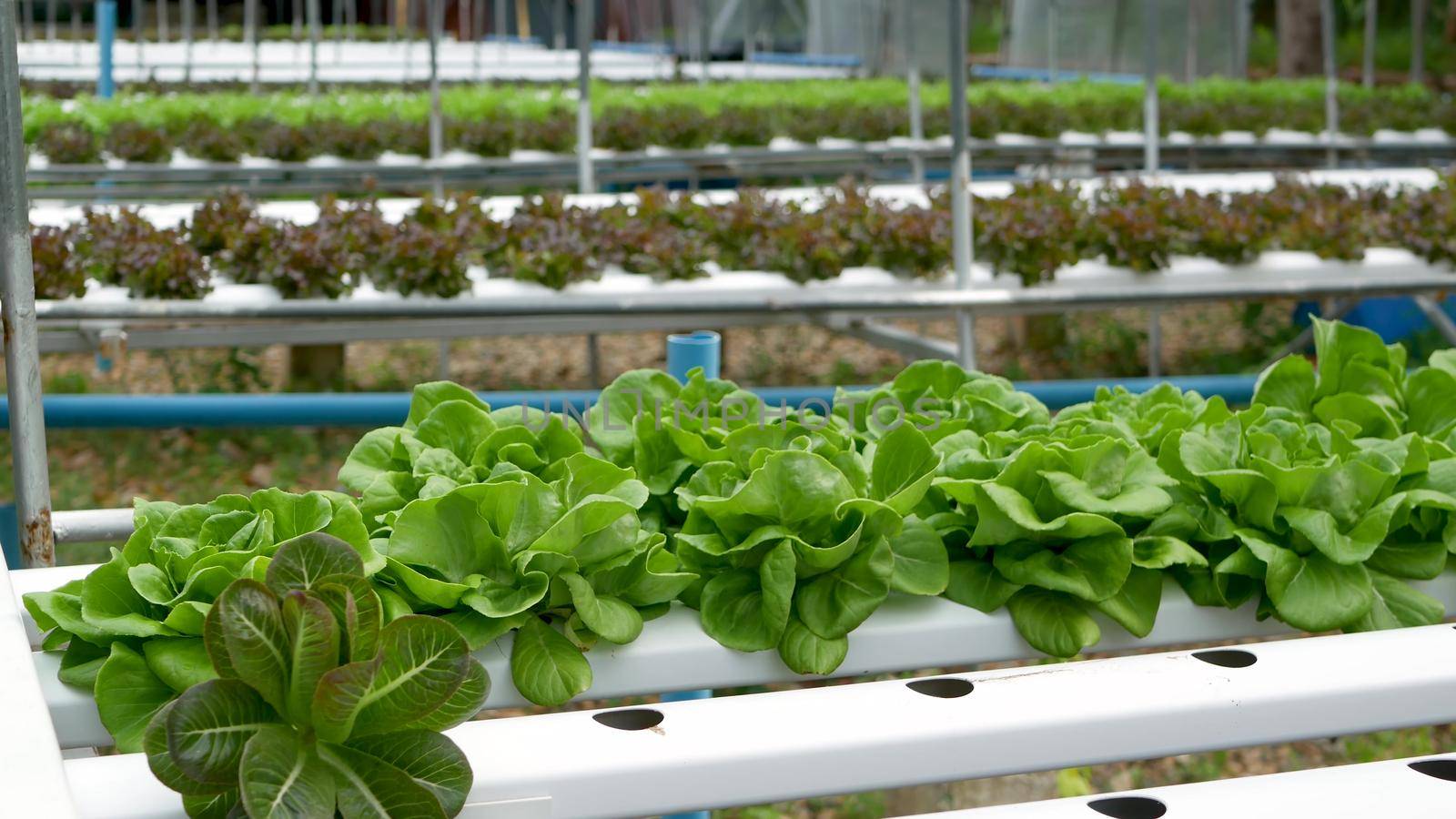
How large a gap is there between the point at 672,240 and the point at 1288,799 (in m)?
2.80

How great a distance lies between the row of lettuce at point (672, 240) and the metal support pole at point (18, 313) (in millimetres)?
1898

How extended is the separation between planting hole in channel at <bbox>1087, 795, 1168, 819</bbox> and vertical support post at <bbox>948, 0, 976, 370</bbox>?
1.63m

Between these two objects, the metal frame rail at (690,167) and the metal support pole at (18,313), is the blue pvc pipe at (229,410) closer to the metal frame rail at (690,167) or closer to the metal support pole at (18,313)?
the metal frame rail at (690,167)

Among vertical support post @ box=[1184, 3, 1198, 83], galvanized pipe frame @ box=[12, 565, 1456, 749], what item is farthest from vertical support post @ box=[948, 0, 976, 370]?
vertical support post @ box=[1184, 3, 1198, 83]

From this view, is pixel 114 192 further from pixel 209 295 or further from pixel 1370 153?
pixel 1370 153

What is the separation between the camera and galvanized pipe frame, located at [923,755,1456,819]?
3.61 feet

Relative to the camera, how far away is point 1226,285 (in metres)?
3.84

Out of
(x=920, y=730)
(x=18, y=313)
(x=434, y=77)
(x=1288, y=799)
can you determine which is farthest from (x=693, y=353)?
(x=434, y=77)

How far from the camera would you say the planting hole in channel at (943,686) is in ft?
4.05

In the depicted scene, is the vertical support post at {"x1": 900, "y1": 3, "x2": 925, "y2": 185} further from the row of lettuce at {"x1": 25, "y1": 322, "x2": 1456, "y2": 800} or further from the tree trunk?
the tree trunk

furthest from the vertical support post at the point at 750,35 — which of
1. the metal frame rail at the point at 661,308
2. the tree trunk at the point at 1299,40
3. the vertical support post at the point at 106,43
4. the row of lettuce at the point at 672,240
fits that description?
the metal frame rail at the point at 661,308

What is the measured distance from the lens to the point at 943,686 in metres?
1.25

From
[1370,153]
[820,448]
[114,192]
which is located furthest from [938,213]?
[1370,153]

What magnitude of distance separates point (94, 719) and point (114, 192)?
257 inches
